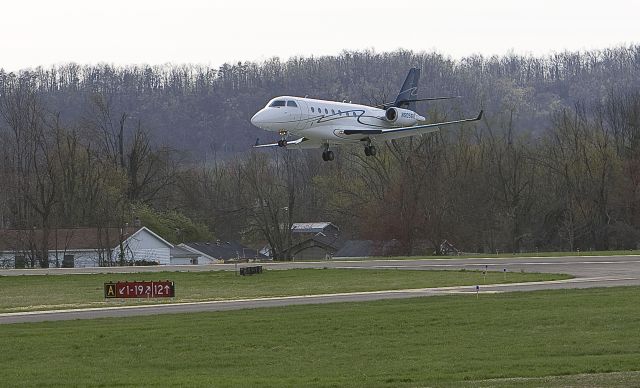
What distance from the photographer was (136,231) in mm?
100250

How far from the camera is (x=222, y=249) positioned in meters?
112

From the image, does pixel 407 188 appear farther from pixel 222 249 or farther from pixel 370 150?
pixel 370 150

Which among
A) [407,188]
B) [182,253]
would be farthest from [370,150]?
[182,253]

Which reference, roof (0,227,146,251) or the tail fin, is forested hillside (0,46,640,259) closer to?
roof (0,227,146,251)

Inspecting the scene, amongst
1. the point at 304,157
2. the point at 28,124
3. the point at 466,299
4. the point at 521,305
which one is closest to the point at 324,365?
the point at 521,305

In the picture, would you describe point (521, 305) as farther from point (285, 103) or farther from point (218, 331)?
point (285, 103)

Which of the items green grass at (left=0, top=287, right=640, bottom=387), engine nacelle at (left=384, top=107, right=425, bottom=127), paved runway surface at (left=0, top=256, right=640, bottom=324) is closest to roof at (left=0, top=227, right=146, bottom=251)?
paved runway surface at (left=0, top=256, right=640, bottom=324)

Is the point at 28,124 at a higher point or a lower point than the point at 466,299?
higher

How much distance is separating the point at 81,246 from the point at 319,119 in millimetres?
47696

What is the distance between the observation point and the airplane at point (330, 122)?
2133 inches

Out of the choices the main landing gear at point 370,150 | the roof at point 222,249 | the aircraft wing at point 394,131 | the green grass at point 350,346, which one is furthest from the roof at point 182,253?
the green grass at point 350,346

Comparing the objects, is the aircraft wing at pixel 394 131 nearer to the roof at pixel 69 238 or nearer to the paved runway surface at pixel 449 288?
the paved runway surface at pixel 449 288

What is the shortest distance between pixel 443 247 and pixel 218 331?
6994 cm

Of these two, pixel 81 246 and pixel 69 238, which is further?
pixel 69 238
